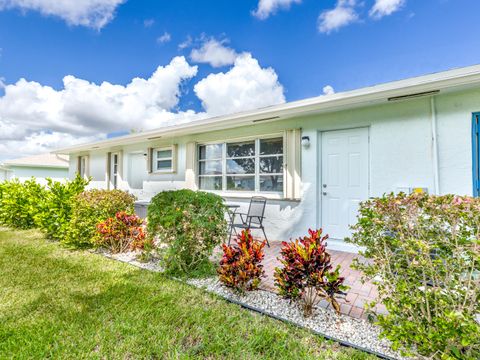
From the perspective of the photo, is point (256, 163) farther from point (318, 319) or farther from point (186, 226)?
point (318, 319)

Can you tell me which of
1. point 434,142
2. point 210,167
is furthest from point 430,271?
point 210,167

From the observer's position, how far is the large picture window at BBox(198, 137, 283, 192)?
5.67 m

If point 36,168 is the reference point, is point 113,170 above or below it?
below

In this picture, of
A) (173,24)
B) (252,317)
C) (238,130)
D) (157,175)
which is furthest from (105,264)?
(173,24)

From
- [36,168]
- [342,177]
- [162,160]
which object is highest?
[36,168]

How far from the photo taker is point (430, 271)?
5.69ft

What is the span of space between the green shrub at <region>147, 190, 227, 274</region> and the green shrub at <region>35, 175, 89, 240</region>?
9.11 feet

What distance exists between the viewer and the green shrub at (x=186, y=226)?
10.9ft

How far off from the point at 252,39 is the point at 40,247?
836 centimetres

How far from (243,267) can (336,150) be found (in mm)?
3220

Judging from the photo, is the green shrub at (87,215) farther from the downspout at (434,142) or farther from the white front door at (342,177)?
the downspout at (434,142)

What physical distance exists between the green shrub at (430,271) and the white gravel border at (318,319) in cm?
25

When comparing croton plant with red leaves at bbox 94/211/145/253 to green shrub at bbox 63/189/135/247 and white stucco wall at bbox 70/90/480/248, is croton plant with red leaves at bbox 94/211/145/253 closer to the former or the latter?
green shrub at bbox 63/189/135/247

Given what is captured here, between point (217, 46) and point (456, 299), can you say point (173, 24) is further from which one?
point (456, 299)
